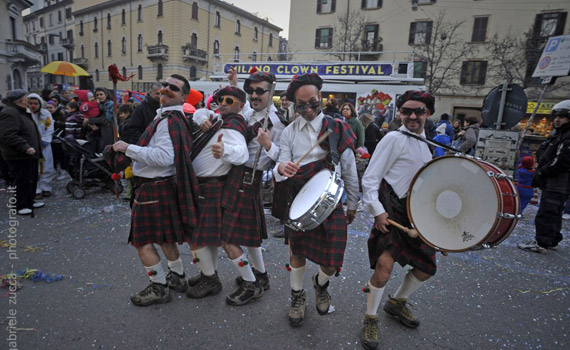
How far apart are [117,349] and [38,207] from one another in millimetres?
4323

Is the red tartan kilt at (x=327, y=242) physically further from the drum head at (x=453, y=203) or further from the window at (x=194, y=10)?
the window at (x=194, y=10)

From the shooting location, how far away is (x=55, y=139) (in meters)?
6.75

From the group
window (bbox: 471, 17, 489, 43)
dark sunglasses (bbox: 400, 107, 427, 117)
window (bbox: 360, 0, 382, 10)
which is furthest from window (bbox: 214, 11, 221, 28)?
dark sunglasses (bbox: 400, 107, 427, 117)

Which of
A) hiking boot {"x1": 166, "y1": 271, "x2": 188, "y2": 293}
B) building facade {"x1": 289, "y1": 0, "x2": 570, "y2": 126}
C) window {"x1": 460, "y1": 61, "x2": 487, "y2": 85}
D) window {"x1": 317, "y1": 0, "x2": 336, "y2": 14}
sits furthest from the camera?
window {"x1": 317, "y1": 0, "x2": 336, "y2": 14}

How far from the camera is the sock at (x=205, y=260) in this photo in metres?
2.84

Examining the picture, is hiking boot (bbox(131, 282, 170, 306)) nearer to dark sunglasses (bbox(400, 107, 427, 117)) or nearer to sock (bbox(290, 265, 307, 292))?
sock (bbox(290, 265, 307, 292))

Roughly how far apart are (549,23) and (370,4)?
39.8 ft

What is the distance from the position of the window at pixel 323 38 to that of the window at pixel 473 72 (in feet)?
34.0

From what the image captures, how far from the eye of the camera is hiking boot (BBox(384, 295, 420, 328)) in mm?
2619

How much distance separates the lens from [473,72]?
73.6ft

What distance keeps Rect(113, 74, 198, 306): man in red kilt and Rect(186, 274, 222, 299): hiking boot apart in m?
0.21

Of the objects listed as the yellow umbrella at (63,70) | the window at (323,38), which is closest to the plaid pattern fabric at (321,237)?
the yellow umbrella at (63,70)

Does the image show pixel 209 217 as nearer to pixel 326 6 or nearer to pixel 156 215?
pixel 156 215

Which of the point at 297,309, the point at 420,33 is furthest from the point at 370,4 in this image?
the point at 297,309
